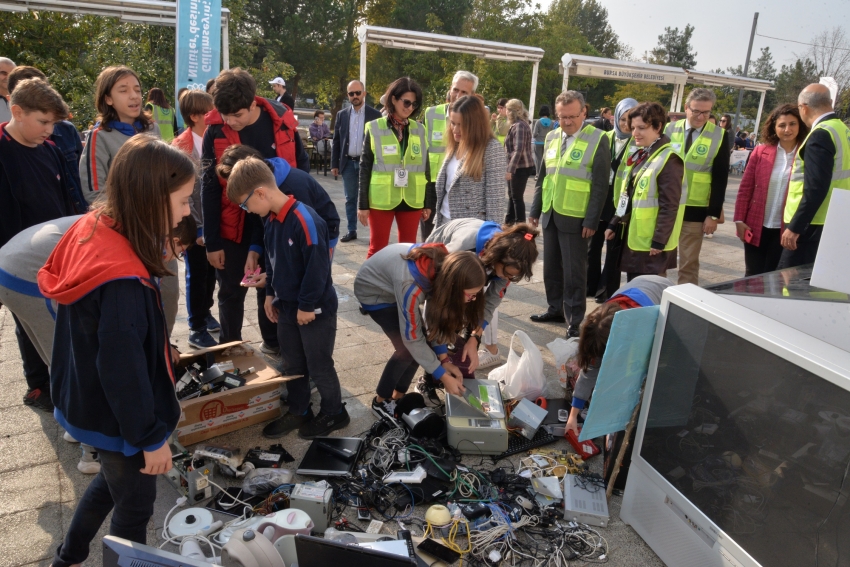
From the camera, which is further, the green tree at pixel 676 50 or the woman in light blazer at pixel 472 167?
the green tree at pixel 676 50

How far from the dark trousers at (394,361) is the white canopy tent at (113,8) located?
301 inches

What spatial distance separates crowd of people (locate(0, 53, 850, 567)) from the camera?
1709 millimetres

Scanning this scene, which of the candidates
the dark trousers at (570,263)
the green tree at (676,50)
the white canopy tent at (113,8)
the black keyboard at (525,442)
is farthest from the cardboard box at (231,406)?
the green tree at (676,50)

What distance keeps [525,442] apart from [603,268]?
2700 mm

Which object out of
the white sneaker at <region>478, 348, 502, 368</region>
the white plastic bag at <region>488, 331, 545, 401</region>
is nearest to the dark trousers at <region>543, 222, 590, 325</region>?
the white sneaker at <region>478, 348, 502, 368</region>

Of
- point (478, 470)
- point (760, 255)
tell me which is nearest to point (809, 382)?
point (478, 470)

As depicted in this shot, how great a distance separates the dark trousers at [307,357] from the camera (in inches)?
120

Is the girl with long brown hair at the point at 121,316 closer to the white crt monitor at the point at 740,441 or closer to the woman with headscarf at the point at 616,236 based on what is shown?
the white crt monitor at the point at 740,441

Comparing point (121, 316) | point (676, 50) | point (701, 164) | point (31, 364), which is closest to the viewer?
point (121, 316)

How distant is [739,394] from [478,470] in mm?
1424

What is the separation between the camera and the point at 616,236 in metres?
4.73

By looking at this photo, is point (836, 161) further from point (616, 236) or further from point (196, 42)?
point (196, 42)

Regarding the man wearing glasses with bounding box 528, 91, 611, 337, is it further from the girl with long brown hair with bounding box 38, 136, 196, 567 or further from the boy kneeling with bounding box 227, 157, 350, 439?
the girl with long brown hair with bounding box 38, 136, 196, 567

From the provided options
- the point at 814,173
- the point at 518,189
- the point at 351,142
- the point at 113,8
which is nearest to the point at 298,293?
the point at 814,173
